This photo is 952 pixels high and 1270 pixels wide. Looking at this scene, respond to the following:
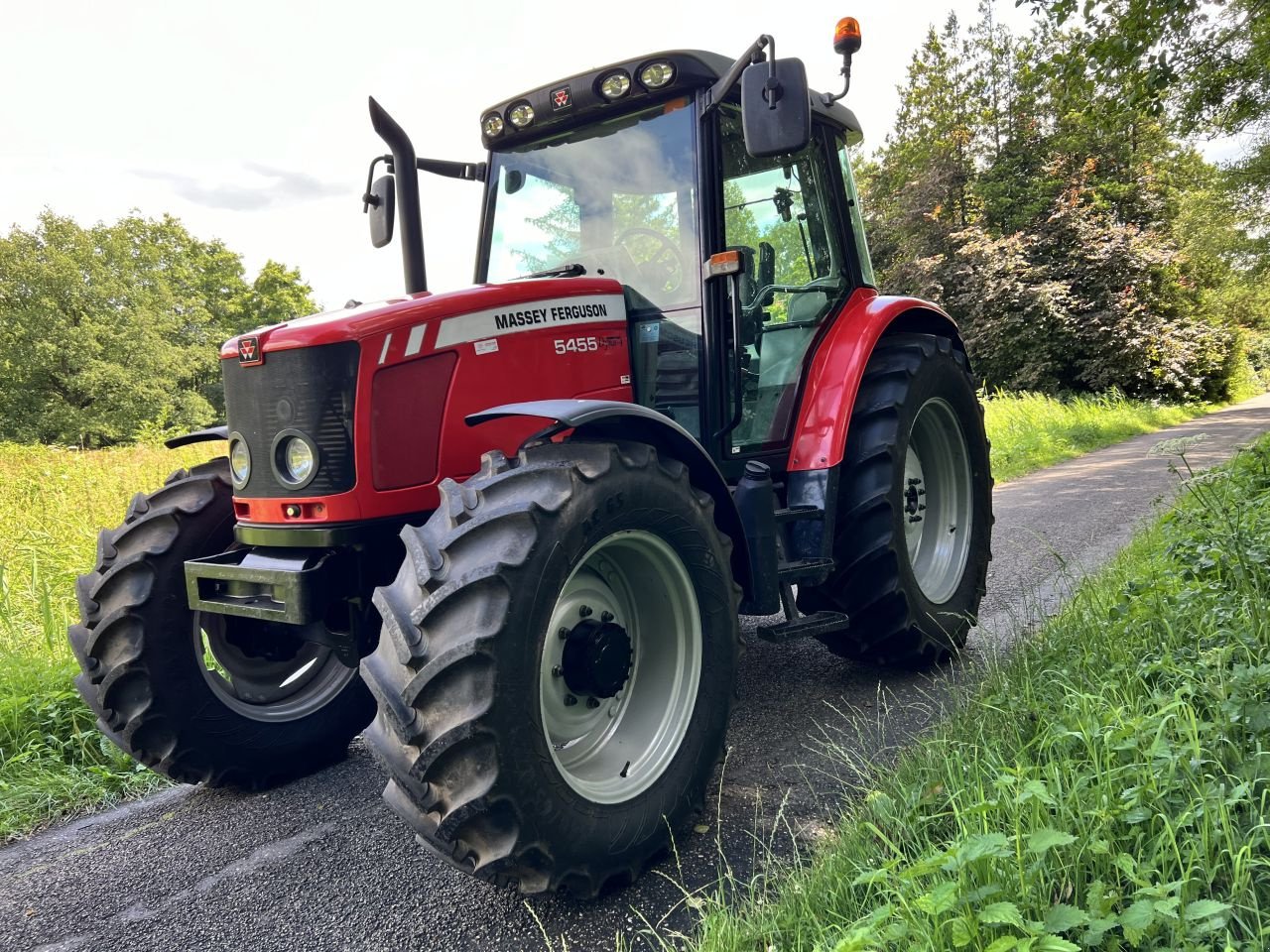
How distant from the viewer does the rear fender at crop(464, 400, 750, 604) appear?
216 cm

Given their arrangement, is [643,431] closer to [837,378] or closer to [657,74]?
[837,378]

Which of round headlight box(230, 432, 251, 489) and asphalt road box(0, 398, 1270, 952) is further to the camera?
round headlight box(230, 432, 251, 489)

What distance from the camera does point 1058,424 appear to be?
13852 millimetres

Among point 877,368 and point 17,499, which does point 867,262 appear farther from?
point 17,499

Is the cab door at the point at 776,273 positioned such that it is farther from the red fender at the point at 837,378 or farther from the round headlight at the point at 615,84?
the round headlight at the point at 615,84

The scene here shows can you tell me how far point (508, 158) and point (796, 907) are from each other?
9.57ft

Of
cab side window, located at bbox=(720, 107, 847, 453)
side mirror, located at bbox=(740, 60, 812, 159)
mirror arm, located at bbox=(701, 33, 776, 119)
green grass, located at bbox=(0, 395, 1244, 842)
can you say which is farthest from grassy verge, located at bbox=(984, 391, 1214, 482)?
side mirror, located at bbox=(740, 60, 812, 159)

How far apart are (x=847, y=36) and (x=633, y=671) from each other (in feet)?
7.50

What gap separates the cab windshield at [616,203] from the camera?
10.3 feet

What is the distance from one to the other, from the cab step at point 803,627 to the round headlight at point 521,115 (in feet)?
6.93

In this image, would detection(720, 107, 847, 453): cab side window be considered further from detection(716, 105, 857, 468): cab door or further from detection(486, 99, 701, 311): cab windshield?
detection(486, 99, 701, 311): cab windshield

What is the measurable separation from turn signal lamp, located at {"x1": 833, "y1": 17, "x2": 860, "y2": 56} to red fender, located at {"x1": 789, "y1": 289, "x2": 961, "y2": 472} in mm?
1122

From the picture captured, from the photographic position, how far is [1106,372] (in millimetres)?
19219

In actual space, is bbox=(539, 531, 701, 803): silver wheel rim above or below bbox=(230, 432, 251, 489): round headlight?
below
